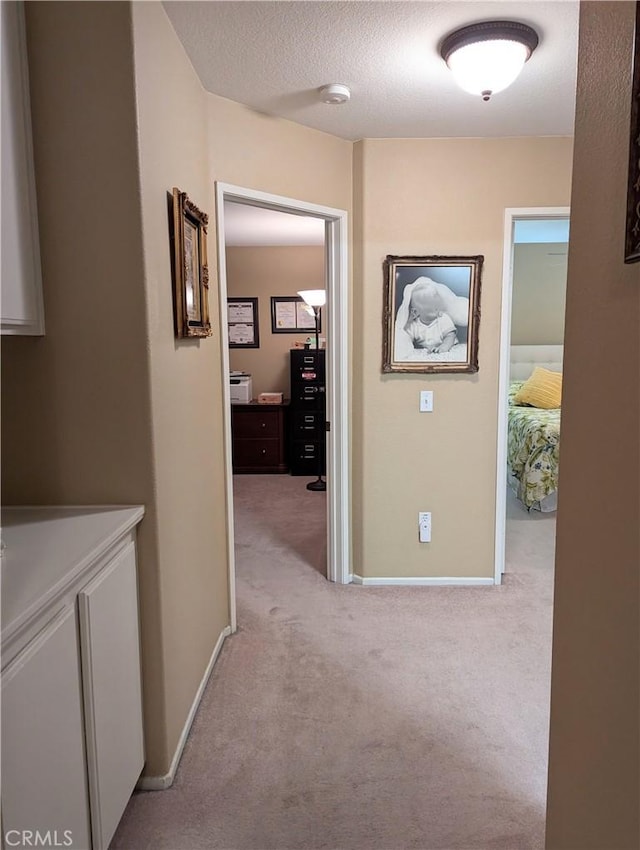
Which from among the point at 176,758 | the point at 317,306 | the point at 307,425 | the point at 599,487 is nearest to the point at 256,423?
the point at 307,425

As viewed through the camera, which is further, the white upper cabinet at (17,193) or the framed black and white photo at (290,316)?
the framed black and white photo at (290,316)

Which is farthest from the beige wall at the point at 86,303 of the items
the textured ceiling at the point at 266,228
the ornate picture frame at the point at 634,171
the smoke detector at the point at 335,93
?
the textured ceiling at the point at 266,228

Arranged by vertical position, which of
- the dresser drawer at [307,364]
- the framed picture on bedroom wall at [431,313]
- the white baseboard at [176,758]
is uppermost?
the framed picture on bedroom wall at [431,313]

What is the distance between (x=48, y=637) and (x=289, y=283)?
5348 mm

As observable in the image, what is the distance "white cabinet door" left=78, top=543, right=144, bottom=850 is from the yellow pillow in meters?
4.85

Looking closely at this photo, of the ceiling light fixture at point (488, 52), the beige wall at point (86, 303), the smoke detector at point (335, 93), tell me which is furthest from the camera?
the smoke detector at point (335, 93)

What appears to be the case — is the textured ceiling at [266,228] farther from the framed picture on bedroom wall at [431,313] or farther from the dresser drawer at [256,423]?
the dresser drawer at [256,423]

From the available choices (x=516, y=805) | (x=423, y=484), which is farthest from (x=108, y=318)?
(x=423, y=484)

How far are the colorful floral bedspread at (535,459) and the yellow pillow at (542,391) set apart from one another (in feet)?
2.26

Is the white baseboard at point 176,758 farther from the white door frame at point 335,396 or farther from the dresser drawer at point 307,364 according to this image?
the dresser drawer at point 307,364

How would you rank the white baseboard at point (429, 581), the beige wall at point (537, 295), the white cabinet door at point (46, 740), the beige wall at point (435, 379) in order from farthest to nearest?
1. the beige wall at point (537, 295)
2. the white baseboard at point (429, 581)
3. the beige wall at point (435, 379)
4. the white cabinet door at point (46, 740)

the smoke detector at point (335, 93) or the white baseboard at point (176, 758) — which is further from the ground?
the smoke detector at point (335, 93)

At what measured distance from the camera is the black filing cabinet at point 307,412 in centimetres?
569

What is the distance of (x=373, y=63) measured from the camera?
2.10 m
